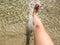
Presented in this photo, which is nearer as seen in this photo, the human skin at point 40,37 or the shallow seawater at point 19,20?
the human skin at point 40,37

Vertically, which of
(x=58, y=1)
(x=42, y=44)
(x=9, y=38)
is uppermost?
(x=58, y=1)

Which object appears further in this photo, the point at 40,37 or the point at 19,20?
the point at 19,20

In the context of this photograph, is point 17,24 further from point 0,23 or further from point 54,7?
point 54,7

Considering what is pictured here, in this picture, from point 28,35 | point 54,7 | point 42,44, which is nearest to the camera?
point 42,44

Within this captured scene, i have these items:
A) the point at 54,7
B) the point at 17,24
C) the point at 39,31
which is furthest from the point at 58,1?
the point at 39,31

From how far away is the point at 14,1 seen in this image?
4.17ft

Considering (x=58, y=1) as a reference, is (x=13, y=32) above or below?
below

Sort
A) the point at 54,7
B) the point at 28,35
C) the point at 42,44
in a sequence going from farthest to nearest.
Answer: the point at 54,7, the point at 28,35, the point at 42,44

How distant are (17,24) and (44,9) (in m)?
0.20

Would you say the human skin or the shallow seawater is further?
the shallow seawater

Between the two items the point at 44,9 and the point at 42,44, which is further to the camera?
the point at 44,9

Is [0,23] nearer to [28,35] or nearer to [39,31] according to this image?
[28,35]

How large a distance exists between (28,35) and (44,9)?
0.21 meters

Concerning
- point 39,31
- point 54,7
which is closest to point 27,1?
point 54,7
